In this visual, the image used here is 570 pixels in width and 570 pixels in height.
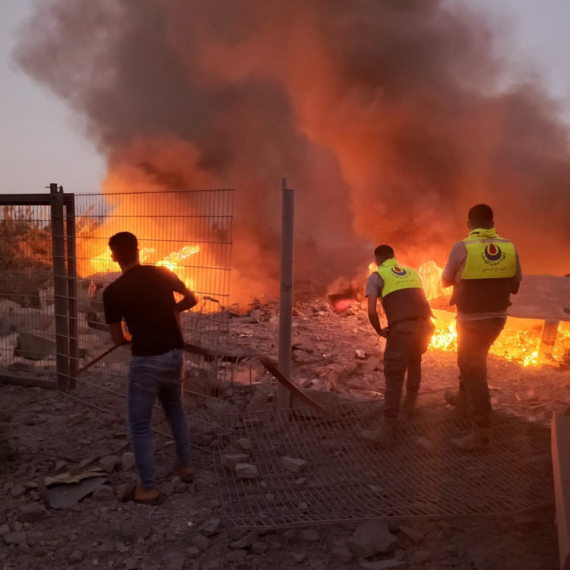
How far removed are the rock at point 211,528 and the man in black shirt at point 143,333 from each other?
1.52ft

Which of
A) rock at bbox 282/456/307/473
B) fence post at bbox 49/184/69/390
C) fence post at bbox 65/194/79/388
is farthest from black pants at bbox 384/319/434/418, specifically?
fence post at bbox 49/184/69/390

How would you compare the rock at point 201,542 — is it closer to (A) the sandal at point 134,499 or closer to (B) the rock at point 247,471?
(A) the sandal at point 134,499

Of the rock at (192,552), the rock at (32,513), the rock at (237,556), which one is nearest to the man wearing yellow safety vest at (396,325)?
the rock at (237,556)

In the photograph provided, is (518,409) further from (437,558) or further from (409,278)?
(437,558)

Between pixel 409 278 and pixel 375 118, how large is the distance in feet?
41.3

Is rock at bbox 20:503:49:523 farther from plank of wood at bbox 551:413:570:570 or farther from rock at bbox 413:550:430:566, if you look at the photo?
plank of wood at bbox 551:413:570:570

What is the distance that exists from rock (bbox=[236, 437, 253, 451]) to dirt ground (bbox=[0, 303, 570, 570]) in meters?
0.26

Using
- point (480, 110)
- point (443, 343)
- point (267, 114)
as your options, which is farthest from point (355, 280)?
point (267, 114)

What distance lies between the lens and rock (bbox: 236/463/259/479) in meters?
3.83

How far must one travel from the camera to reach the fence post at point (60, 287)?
549 centimetres

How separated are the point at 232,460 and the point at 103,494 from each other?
92 centimetres

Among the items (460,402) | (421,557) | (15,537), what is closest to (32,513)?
(15,537)

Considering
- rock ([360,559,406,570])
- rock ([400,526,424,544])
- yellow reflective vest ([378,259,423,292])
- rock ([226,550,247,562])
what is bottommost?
rock ([226,550,247,562])

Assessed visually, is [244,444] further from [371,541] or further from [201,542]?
[371,541]
